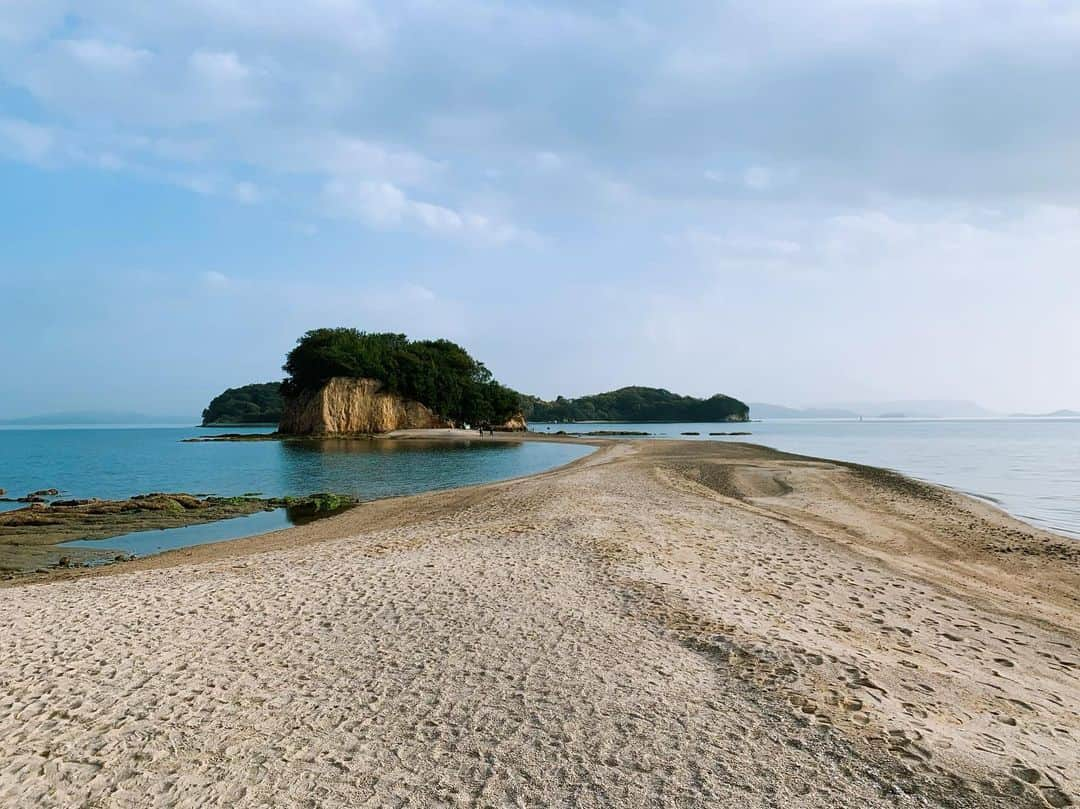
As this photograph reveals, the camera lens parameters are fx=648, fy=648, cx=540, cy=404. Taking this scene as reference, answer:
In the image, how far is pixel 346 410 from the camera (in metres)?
82.6

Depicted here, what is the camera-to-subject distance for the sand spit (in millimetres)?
4629

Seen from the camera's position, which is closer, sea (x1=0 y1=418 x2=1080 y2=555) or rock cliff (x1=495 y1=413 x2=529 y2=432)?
sea (x1=0 y1=418 x2=1080 y2=555)

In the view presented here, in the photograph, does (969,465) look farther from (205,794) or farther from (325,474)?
(205,794)

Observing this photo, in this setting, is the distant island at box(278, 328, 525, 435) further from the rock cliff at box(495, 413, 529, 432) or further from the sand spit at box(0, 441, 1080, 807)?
the sand spit at box(0, 441, 1080, 807)

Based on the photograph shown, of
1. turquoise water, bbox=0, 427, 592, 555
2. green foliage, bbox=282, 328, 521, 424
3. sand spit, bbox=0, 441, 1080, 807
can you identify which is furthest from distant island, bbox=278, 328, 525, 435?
sand spit, bbox=0, 441, 1080, 807

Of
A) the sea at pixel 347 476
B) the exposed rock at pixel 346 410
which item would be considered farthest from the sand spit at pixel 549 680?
the exposed rock at pixel 346 410

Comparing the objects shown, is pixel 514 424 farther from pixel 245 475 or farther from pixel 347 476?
pixel 347 476

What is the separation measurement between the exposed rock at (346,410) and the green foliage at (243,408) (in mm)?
96949

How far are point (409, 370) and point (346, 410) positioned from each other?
1094cm

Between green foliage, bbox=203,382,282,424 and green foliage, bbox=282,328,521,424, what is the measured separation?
91567 mm

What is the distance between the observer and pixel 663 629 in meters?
7.88

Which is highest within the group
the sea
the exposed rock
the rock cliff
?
the exposed rock

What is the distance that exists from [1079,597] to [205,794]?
41.4ft

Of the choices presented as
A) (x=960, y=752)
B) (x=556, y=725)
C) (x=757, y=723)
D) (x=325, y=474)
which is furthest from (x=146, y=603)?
(x=325, y=474)
